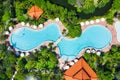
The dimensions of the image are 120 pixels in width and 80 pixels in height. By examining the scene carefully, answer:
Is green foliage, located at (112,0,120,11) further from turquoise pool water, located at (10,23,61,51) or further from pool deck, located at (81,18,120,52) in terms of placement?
turquoise pool water, located at (10,23,61,51)

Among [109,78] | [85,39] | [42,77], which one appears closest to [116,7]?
[85,39]

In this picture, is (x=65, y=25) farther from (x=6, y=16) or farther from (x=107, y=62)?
(x=6, y=16)

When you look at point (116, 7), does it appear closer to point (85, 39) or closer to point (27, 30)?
point (85, 39)

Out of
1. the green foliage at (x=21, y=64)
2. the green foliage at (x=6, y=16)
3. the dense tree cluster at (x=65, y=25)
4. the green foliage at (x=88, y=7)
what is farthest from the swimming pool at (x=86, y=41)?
the green foliage at (x=6, y=16)

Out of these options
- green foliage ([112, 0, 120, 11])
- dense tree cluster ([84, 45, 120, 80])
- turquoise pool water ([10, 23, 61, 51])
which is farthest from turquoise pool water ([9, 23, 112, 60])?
green foliage ([112, 0, 120, 11])

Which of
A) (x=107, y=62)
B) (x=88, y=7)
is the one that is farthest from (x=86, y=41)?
(x=88, y=7)

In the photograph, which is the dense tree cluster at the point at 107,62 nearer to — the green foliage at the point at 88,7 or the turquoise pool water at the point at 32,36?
the turquoise pool water at the point at 32,36

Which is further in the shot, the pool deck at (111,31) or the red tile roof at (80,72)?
the pool deck at (111,31)
